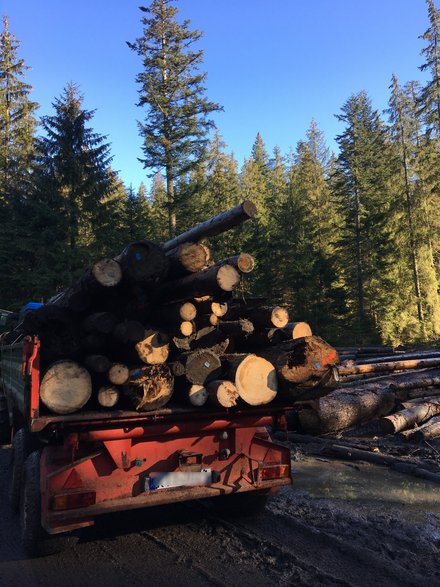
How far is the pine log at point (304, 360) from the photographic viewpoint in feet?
15.0

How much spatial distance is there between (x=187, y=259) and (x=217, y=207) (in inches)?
1304

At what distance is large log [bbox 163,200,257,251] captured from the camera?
4.18 m

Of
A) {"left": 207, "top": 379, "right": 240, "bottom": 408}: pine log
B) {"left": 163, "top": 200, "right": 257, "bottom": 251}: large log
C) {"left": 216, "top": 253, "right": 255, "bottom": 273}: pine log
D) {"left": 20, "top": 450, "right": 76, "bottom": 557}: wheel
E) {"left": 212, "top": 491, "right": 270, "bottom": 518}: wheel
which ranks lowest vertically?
{"left": 212, "top": 491, "right": 270, "bottom": 518}: wheel

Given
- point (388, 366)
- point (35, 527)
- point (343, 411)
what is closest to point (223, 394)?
point (35, 527)

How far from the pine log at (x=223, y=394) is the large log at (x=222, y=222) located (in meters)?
1.45

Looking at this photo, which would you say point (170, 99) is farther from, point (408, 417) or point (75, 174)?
point (408, 417)

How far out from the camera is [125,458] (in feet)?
13.7

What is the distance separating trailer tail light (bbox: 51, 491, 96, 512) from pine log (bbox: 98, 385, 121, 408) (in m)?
0.75

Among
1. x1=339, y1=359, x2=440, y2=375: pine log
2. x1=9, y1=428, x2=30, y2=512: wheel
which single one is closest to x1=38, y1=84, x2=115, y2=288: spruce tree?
x1=339, y1=359, x2=440, y2=375: pine log

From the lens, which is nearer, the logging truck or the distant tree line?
the logging truck

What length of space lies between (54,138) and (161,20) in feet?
40.2

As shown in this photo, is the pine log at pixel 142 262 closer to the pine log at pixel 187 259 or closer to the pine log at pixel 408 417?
the pine log at pixel 187 259

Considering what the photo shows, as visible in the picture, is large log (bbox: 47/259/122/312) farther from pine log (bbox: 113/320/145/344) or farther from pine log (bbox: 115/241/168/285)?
pine log (bbox: 113/320/145/344)

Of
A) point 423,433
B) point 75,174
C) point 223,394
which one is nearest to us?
point 223,394
